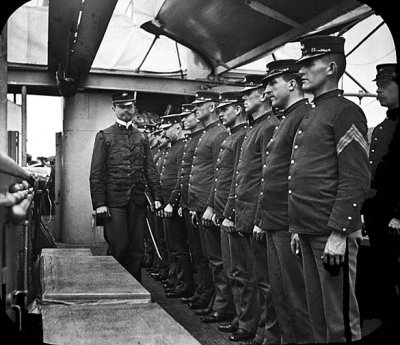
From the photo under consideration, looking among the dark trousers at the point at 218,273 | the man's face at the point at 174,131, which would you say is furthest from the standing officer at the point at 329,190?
the man's face at the point at 174,131

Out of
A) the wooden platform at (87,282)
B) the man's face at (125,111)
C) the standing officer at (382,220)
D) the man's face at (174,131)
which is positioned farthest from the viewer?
the man's face at (174,131)

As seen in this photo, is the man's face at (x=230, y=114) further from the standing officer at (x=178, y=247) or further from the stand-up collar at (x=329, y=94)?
the stand-up collar at (x=329, y=94)

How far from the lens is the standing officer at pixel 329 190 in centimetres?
272

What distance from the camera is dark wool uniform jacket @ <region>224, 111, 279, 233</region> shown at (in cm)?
381

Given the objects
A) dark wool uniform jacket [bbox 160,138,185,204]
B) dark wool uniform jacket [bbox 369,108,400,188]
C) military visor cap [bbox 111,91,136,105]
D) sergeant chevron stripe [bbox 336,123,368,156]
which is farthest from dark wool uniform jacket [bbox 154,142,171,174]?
sergeant chevron stripe [bbox 336,123,368,156]

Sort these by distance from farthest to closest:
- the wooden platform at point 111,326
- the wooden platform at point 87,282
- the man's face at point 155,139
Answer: the man's face at point 155,139, the wooden platform at point 87,282, the wooden platform at point 111,326

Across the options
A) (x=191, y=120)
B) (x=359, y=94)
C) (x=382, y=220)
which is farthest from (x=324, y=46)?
(x=191, y=120)

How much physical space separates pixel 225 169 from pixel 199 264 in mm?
1247

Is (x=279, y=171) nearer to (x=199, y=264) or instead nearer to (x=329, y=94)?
(x=329, y=94)

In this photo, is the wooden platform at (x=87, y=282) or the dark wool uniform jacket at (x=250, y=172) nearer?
the wooden platform at (x=87, y=282)

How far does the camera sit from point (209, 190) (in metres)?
5.02

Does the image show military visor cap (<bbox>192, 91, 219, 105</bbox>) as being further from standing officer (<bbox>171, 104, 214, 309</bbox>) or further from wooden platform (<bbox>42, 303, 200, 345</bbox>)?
wooden platform (<bbox>42, 303, 200, 345</bbox>)

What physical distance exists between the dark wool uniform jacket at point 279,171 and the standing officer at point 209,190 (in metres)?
1.24

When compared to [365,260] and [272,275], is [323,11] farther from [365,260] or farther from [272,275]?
[272,275]
